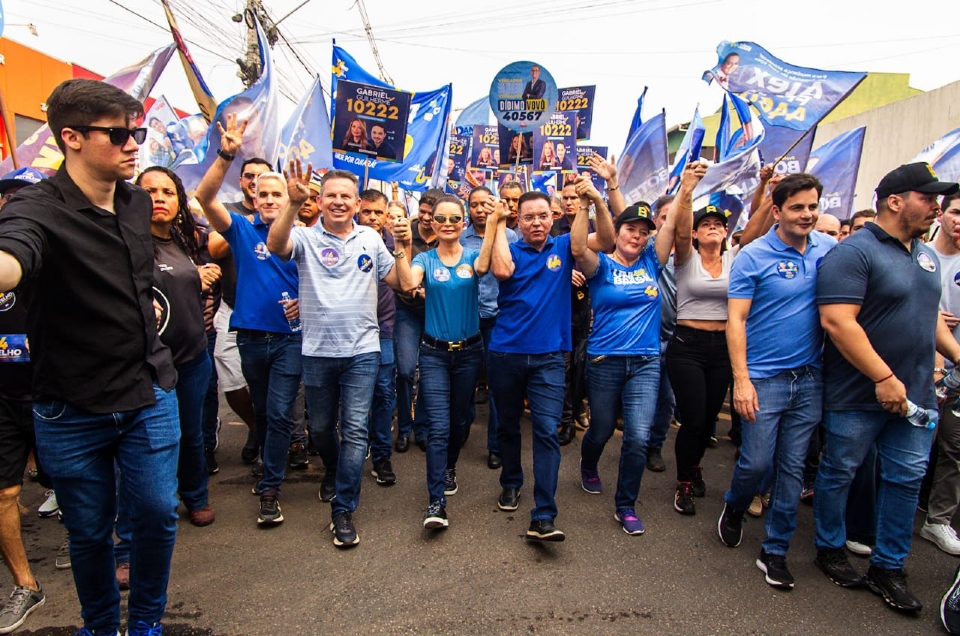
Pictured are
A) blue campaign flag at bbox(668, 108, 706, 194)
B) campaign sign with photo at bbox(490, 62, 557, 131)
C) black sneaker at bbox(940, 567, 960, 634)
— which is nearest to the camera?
black sneaker at bbox(940, 567, 960, 634)

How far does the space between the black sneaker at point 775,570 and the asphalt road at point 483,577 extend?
0.05 metres

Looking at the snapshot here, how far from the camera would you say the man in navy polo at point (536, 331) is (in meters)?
3.52

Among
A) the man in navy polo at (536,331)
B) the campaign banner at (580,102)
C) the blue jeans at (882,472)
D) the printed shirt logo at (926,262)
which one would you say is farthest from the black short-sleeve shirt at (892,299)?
the campaign banner at (580,102)

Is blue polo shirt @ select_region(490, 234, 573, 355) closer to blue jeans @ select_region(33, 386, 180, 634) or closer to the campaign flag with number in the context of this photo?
blue jeans @ select_region(33, 386, 180, 634)

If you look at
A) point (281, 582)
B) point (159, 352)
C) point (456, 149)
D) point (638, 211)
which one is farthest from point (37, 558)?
point (456, 149)

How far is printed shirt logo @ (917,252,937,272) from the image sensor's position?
291cm

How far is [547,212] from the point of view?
3.65 m

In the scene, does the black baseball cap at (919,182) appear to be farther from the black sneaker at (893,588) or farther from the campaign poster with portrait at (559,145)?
the campaign poster with portrait at (559,145)

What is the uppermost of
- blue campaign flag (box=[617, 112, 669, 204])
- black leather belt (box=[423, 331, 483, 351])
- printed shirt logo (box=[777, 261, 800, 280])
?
blue campaign flag (box=[617, 112, 669, 204])

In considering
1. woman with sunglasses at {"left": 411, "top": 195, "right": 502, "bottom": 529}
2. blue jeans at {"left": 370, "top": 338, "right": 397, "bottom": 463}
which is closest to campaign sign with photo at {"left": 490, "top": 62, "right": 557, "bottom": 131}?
woman with sunglasses at {"left": 411, "top": 195, "right": 502, "bottom": 529}

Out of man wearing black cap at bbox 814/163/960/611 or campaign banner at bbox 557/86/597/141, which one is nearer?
man wearing black cap at bbox 814/163/960/611

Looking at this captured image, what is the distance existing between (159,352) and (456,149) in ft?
45.3

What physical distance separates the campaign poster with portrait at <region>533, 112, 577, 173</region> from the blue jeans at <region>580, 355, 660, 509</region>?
4142mm

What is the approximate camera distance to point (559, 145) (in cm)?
1023
